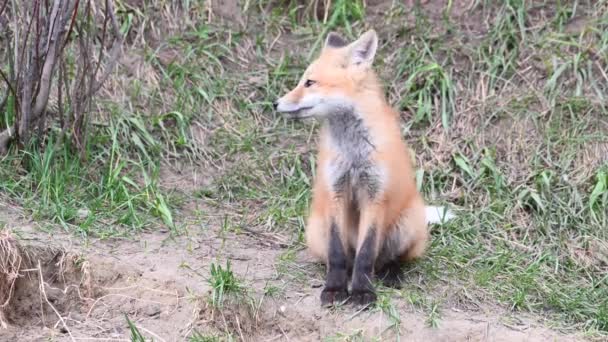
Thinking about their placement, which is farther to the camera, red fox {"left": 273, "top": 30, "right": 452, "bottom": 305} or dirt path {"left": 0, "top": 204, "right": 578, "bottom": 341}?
red fox {"left": 273, "top": 30, "right": 452, "bottom": 305}

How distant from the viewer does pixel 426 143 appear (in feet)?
25.3

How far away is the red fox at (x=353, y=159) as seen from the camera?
558 centimetres

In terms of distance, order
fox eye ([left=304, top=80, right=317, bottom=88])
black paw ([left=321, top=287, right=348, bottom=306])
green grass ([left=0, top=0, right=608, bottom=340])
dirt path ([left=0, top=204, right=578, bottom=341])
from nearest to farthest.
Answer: dirt path ([left=0, top=204, right=578, bottom=341]), black paw ([left=321, top=287, right=348, bottom=306]), fox eye ([left=304, top=80, right=317, bottom=88]), green grass ([left=0, top=0, right=608, bottom=340])

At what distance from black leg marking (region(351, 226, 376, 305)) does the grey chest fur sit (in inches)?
10.4

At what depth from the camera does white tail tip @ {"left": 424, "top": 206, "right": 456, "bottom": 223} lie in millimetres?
6723

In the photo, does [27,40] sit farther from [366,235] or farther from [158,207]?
[366,235]

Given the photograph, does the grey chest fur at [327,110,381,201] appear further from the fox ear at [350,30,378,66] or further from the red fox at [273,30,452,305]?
the fox ear at [350,30,378,66]

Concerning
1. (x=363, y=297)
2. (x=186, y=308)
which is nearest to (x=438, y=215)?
(x=363, y=297)

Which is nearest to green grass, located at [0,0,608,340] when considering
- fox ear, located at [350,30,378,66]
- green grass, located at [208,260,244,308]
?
green grass, located at [208,260,244,308]

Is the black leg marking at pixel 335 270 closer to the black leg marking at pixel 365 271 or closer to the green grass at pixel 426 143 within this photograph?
the black leg marking at pixel 365 271

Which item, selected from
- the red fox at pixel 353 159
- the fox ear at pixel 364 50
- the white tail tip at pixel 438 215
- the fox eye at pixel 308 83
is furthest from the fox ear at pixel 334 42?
the white tail tip at pixel 438 215

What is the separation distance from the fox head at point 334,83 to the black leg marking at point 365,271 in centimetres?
78

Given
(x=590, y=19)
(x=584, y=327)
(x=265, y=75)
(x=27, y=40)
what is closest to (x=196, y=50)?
(x=265, y=75)

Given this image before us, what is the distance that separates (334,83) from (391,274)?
1.28 m
